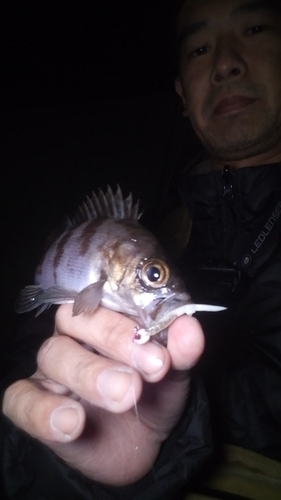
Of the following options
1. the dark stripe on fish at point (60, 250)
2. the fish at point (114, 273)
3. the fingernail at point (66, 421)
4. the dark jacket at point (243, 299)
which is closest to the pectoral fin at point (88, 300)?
the fish at point (114, 273)

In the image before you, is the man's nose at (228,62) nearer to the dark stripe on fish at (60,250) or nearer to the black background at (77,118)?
the black background at (77,118)

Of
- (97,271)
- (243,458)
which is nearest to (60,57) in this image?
(97,271)

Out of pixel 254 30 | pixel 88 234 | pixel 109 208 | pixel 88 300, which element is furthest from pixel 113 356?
pixel 254 30

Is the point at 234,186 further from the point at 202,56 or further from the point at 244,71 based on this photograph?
the point at 202,56

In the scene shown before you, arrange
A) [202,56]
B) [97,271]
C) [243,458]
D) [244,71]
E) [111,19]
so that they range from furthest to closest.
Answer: [111,19], [202,56], [244,71], [243,458], [97,271]

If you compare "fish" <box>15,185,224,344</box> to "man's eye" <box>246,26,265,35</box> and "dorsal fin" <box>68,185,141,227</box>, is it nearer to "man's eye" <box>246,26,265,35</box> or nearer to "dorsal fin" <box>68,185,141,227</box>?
"dorsal fin" <box>68,185,141,227</box>

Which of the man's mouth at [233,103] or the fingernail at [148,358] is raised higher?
the man's mouth at [233,103]

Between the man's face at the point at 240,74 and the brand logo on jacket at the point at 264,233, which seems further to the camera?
the man's face at the point at 240,74
